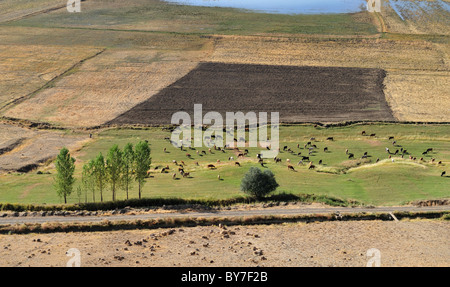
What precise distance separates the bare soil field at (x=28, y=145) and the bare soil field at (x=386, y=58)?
50.7 metres

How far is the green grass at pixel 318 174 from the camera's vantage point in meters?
66.9

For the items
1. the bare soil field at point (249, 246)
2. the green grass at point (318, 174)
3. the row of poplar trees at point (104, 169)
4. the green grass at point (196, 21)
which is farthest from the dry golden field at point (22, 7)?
the bare soil field at point (249, 246)

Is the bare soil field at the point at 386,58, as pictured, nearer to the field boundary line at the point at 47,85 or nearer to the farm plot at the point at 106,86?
the farm plot at the point at 106,86

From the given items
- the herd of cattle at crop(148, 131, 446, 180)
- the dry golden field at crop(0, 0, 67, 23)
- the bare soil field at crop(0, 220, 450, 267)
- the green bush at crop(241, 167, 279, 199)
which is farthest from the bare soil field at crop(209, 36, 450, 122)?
the dry golden field at crop(0, 0, 67, 23)

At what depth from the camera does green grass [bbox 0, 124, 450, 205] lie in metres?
66.9

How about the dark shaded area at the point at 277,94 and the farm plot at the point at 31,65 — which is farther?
the farm plot at the point at 31,65

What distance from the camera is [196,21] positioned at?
16762cm

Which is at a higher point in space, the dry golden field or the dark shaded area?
the dry golden field

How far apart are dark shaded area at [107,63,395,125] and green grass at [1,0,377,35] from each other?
33027 mm

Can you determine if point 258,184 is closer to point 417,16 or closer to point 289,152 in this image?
point 289,152

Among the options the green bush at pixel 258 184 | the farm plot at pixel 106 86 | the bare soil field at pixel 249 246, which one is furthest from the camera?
the farm plot at pixel 106 86

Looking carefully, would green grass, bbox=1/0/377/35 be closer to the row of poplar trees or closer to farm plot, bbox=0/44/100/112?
farm plot, bbox=0/44/100/112

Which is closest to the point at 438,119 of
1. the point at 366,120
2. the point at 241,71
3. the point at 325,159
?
the point at 366,120

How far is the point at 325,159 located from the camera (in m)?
81.2
